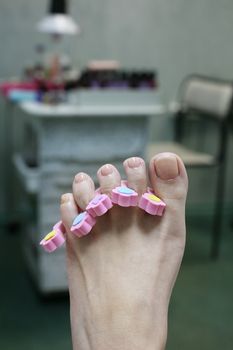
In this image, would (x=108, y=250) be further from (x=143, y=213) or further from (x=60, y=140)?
(x=60, y=140)

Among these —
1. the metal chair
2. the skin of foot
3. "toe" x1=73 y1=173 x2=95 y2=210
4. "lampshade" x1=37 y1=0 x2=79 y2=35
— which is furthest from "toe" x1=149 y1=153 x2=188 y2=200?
the metal chair

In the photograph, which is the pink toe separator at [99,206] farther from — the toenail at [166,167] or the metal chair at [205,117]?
the metal chair at [205,117]

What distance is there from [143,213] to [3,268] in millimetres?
1439

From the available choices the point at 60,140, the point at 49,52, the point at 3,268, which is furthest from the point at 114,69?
the point at 3,268

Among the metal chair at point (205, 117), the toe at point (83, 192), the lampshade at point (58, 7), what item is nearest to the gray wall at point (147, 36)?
the metal chair at point (205, 117)

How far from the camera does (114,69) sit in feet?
7.26

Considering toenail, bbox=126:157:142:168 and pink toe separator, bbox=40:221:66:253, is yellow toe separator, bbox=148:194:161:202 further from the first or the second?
pink toe separator, bbox=40:221:66:253

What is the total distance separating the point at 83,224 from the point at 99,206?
4 centimetres

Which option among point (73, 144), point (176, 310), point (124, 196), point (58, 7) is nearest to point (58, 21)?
point (58, 7)

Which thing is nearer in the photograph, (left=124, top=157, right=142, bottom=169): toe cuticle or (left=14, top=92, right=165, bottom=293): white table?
(left=124, top=157, right=142, bottom=169): toe cuticle

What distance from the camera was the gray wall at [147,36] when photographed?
9.19 feet

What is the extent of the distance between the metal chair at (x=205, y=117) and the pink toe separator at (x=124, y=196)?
144 cm

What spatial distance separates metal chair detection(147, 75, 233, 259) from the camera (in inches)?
99.4

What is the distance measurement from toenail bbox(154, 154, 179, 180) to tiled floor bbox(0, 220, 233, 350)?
2.92ft
